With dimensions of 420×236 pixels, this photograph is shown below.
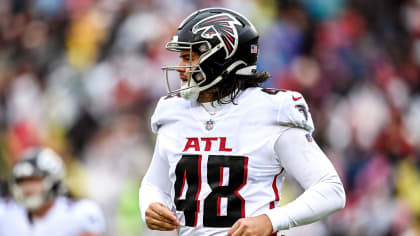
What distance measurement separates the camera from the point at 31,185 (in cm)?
571

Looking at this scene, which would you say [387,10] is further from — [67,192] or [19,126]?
[67,192]

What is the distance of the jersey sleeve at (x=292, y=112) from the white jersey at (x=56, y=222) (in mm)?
2682

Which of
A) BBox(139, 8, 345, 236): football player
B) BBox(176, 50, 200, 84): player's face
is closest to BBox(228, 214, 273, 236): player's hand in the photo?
BBox(139, 8, 345, 236): football player

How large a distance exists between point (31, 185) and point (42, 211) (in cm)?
19

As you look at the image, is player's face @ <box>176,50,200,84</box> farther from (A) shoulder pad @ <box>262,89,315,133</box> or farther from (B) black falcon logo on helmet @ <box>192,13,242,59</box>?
(A) shoulder pad @ <box>262,89,315,133</box>

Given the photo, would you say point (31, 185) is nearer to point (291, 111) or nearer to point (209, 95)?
point (209, 95)

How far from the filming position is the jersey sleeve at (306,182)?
10.2ft

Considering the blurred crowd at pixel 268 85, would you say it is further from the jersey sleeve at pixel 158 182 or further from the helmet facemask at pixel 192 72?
the helmet facemask at pixel 192 72

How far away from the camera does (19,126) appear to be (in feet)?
32.9

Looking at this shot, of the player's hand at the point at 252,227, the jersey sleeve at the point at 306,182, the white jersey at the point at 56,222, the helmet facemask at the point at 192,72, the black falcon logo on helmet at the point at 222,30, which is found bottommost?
the white jersey at the point at 56,222

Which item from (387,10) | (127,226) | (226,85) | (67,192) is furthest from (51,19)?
(226,85)

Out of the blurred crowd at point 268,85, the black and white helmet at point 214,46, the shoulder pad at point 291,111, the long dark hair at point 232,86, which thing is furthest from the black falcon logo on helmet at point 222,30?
the blurred crowd at point 268,85

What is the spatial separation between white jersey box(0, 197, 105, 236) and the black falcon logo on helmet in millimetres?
2575

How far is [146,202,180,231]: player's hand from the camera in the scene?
3.21 m
